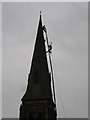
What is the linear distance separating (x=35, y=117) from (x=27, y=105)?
1.98m

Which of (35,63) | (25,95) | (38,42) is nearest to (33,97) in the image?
(25,95)

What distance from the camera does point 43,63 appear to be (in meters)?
49.2

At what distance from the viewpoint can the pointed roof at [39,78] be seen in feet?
156

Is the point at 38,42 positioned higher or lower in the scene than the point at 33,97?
higher

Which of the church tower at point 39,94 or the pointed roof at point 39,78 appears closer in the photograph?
the church tower at point 39,94

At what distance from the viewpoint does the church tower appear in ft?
153

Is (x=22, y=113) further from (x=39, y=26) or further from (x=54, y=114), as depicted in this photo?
(x=39, y=26)

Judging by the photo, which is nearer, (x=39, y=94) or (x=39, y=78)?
(x=39, y=94)

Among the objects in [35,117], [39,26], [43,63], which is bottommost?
[35,117]

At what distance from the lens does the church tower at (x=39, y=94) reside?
4662 cm

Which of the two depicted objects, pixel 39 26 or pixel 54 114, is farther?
pixel 39 26

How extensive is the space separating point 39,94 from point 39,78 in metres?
2.05

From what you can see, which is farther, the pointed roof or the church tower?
the pointed roof

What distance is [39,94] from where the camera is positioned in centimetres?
4747
